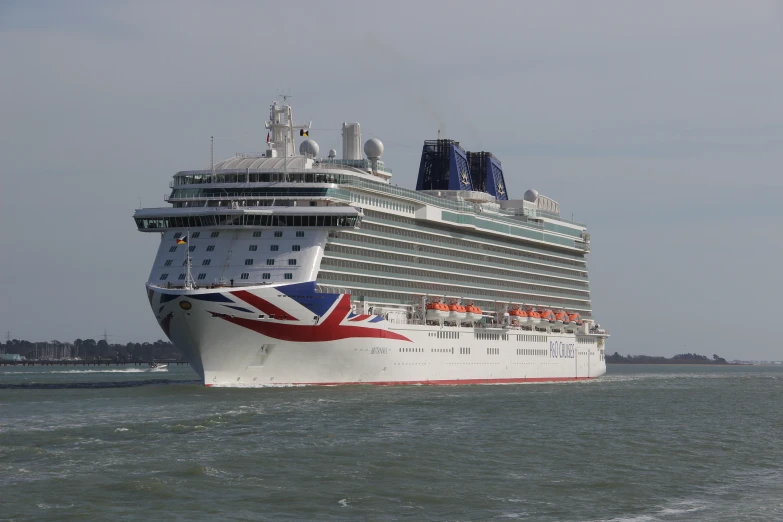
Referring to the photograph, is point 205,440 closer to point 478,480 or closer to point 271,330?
point 478,480

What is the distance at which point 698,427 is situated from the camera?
156 feet

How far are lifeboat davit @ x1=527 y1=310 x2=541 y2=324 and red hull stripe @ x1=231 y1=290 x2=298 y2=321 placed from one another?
108ft

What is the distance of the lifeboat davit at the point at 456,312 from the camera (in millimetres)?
72812

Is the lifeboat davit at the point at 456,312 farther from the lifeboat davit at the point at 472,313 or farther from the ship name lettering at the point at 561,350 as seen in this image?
the ship name lettering at the point at 561,350

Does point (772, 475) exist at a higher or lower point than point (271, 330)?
lower

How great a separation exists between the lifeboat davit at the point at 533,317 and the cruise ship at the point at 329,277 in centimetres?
11

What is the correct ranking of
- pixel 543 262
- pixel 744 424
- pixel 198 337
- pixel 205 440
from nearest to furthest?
pixel 205 440 < pixel 744 424 < pixel 198 337 < pixel 543 262

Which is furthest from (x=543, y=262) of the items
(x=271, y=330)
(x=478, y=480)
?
(x=478, y=480)

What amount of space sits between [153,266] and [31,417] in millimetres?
18619

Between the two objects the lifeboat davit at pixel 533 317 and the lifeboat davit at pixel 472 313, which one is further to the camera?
the lifeboat davit at pixel 533 317

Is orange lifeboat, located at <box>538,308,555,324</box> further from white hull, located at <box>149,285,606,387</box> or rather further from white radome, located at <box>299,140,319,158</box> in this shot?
white radome, located at <box>299,140,319,158</box>

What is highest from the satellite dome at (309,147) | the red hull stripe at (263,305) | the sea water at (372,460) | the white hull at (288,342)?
the satellite dome at (309,147)

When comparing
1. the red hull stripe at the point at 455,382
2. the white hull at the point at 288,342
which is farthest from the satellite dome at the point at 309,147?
the red hull stripe at the point at 455,382

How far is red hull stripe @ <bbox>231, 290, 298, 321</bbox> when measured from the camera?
5572 centimetres
